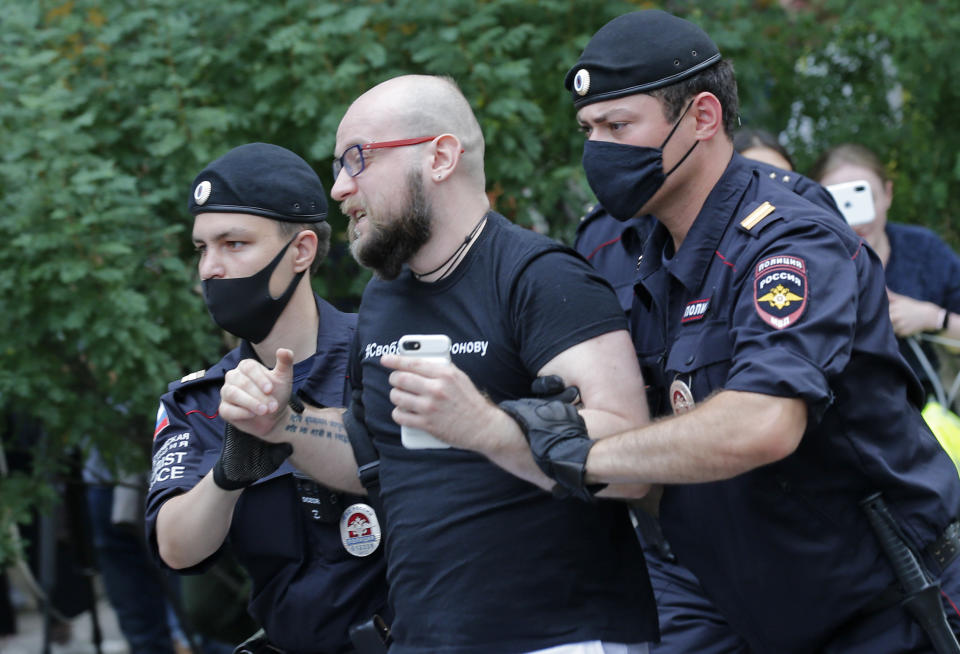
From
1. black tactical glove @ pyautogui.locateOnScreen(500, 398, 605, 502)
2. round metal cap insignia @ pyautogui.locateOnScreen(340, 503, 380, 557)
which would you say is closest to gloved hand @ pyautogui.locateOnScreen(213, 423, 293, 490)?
round metal cap insignia @ pyautogui.locateOnScreen(340, 503, 380, 557)

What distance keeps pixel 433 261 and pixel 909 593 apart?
1274 millimetres

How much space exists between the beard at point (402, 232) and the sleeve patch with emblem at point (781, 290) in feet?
2.42

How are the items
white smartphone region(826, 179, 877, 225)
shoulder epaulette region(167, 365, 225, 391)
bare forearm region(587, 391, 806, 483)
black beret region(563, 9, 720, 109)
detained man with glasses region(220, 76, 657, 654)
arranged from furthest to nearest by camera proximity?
white smartphone region(826, 179, 877, 225), shoulder epaulette region(167, 365, 225, 391), black beret region(563, 9, 720, 109), detained man with glasses region(220, 76, 657, 654), bare forearm region(587, 391, 806, 483)

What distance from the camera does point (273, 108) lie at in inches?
190

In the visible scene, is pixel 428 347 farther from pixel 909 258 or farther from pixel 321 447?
pixel 909 258

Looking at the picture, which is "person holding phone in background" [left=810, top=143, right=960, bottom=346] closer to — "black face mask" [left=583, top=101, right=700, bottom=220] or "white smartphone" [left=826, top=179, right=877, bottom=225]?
"white smartphone" [left=826, top=179, right=877, bottom=225]

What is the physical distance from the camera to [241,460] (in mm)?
2734

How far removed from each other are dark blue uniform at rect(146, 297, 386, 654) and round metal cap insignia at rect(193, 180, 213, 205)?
542 mm

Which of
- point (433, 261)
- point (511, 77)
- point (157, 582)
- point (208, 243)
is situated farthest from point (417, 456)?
point (157, 582)

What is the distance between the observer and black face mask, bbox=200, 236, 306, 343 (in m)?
3.07

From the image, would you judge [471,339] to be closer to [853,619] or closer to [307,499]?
[307,499]

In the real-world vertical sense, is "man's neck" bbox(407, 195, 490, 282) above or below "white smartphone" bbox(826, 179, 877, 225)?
above

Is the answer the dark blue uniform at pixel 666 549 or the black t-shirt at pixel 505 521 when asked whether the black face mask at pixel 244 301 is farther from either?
the dark blue uniform at pixel 666 549

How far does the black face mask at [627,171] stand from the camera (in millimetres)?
2631
